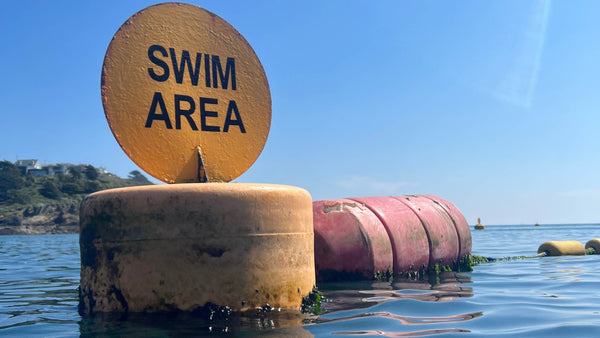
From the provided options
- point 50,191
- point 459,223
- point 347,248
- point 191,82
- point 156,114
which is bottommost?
point 347,248

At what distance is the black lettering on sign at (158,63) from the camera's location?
4457 millimetres

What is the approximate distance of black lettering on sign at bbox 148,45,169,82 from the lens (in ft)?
14.6

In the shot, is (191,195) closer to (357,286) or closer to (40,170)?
(357,286)

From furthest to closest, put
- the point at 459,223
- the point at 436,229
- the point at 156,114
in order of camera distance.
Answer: the point at 459,223
the point at 436,229
the point at 156,114

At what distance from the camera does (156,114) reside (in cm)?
442

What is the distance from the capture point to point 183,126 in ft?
14.9

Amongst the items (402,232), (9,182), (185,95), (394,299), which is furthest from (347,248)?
(9,182)

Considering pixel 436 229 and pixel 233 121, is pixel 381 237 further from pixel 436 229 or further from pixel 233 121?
pixel 233 121

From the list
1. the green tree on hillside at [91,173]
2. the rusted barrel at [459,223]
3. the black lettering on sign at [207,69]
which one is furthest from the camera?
the green tree on hillside at [91,173]

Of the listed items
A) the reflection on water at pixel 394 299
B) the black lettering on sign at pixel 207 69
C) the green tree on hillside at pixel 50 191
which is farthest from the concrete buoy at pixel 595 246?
the green tree on hillside at pixel 50 191

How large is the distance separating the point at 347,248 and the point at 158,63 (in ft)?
9.31

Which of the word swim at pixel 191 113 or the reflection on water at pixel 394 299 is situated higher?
the word swim at pixel 191 113

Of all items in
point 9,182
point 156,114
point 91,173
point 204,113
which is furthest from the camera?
point 91,173

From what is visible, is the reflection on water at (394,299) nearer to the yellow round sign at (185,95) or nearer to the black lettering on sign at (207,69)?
the yellow round sign at (185,95)
